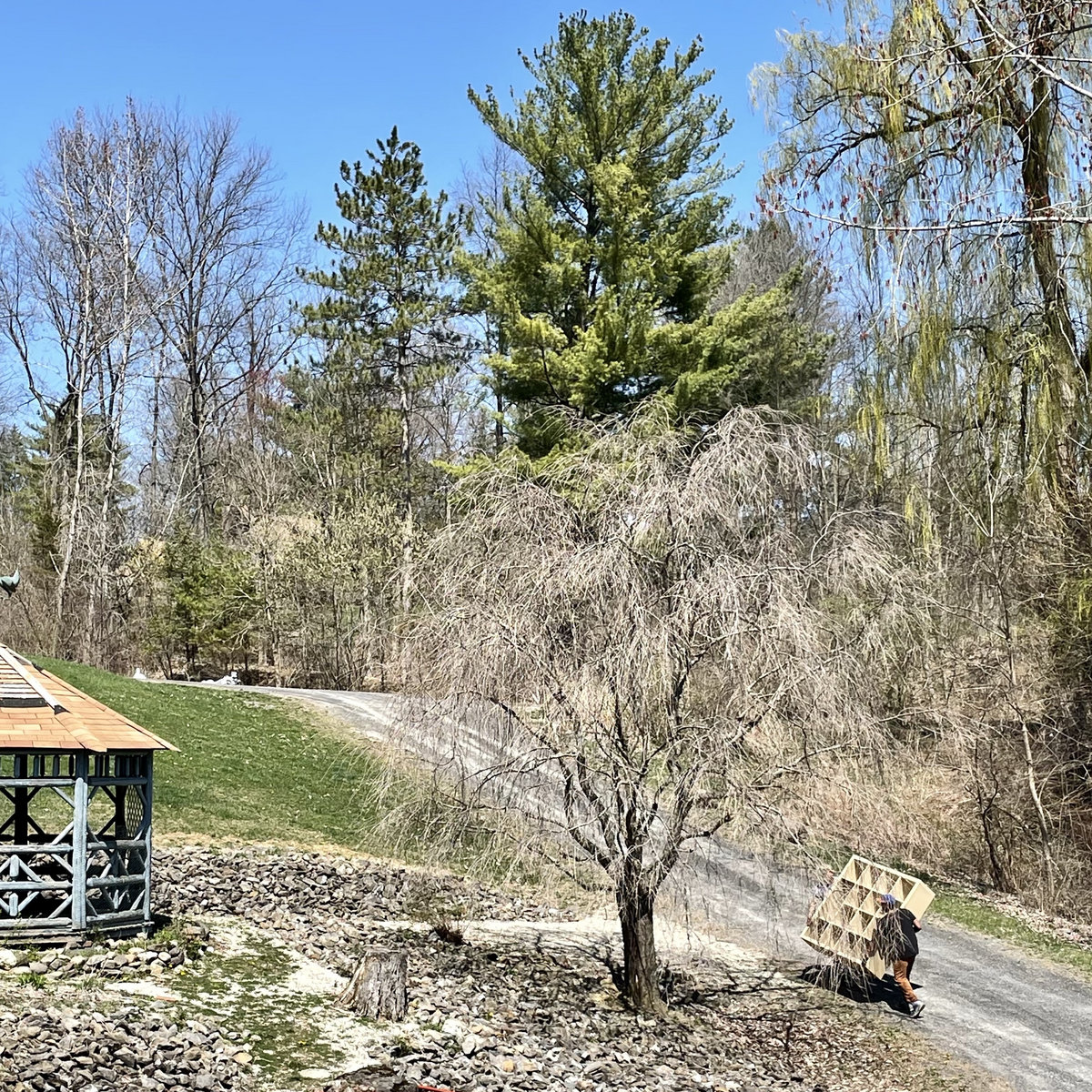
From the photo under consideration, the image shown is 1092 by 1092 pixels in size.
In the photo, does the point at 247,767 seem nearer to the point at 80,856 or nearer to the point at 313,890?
the point at 313,890

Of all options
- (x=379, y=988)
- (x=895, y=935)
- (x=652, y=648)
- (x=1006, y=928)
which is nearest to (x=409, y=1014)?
(x=379, y=988)

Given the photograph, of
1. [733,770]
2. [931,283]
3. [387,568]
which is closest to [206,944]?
[733,770]

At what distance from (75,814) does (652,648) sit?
17.5ft

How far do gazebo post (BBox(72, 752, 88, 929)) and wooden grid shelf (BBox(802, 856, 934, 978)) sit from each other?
275 inches

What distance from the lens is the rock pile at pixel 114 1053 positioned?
22.5 feet

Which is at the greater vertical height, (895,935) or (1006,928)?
(895,935)

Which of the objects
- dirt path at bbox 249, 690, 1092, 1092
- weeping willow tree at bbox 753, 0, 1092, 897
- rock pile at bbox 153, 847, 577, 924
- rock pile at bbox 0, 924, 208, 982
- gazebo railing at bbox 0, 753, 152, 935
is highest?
weeping willow tree at bbox 753, 0, 1092, 897

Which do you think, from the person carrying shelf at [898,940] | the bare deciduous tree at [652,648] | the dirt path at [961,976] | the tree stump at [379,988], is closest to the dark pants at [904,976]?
the person carrying shelf at [898,940]

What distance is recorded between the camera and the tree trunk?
34.9 ft

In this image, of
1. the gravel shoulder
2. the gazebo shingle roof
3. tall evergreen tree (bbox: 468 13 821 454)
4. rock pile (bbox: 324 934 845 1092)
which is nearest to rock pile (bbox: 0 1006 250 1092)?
the gravel shoulder

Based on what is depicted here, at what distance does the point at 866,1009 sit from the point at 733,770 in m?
3.67

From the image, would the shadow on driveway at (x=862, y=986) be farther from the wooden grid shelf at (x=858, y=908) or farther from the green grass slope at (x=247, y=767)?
the green grass slope at (x=247, y=767)

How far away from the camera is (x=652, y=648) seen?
9.93 meters

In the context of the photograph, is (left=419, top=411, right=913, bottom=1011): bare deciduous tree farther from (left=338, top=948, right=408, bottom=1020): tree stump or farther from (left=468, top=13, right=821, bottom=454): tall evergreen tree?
(left=468, top=13, right=821, bottom=454): tall evergreen tree
